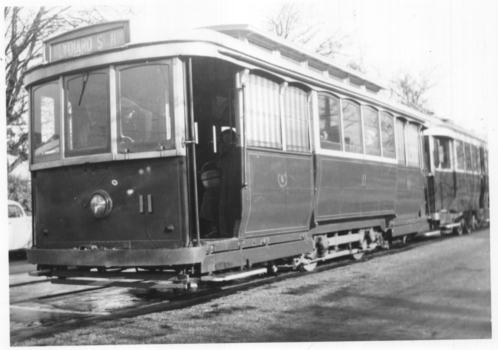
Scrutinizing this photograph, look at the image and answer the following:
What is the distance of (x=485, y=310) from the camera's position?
645cm

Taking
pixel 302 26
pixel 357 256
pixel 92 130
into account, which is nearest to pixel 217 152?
pixel 92 130

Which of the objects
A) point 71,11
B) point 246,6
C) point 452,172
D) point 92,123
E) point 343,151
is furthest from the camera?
point 452,172

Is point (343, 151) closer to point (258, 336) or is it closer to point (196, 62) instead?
point (196, 62)

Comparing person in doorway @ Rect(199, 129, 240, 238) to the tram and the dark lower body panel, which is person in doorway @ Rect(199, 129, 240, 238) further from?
the dark lower body panel

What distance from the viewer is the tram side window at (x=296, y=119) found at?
23.1 ft

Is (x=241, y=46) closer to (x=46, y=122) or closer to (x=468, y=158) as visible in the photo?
(x=46, y=122)

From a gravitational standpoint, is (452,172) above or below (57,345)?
above

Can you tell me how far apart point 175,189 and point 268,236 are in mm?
1621

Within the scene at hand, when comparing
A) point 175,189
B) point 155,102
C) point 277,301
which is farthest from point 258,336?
point 155,102

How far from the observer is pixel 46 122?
6359mm

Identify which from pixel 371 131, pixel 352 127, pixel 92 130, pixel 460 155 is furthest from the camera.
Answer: pixel 460 155

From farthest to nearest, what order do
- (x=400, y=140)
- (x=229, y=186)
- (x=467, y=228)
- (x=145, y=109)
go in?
(x=467, y=228), (x=400, y=140), (x=229, y=186), (x=145, y=109)

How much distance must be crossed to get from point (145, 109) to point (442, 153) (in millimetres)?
9585

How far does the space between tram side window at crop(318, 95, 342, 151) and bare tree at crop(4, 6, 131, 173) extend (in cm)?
336
